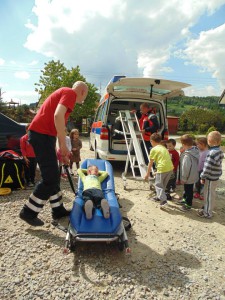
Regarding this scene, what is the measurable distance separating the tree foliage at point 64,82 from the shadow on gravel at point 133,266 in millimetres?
22697

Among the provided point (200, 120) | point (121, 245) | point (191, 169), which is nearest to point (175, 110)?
point (200, 120)

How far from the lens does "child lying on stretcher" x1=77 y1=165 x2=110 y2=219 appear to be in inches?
139

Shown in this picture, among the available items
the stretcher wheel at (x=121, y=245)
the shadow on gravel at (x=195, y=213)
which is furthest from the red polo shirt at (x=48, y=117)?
the shadow on gravel at (x=195, y=213)

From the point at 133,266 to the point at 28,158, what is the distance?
3759mm

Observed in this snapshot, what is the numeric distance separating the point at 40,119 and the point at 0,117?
12.5 ft

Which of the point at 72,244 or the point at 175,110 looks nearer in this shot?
the point at 72,244

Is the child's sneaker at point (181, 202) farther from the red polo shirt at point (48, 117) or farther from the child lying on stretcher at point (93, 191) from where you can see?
the red polo shirt at point (48, 117)

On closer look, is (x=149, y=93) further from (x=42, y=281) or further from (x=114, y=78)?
(x=42, y=281)

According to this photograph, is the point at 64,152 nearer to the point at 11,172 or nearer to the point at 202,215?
the point at 11,172

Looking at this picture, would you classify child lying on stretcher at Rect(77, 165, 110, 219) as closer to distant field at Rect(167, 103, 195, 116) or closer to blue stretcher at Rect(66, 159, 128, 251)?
blue stretcher at Rect(66, 159, 128, 251)

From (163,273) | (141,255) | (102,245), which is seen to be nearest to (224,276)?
(163,273)

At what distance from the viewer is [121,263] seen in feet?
10.2

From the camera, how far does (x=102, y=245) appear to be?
3.45 meters

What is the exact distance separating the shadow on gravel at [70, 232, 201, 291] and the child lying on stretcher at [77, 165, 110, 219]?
454mm
